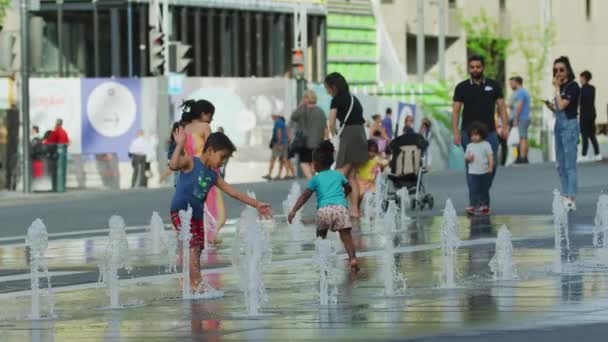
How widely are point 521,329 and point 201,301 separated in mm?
3208

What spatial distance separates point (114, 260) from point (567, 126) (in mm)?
9966

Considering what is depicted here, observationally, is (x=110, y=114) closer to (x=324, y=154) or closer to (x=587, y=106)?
(x=587, y=106)

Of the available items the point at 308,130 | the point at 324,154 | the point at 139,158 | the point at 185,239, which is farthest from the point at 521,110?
the point at 185,239

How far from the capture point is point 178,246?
1908cm

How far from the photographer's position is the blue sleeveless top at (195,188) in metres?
14.8

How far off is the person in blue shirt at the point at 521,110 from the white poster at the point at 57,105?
33.2ft

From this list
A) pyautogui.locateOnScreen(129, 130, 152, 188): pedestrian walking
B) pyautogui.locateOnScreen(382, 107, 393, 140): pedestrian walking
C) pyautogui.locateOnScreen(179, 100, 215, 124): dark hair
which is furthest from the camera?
pyautogui.locateOnScreen(382, 107, 393, 140): pedestrian walking

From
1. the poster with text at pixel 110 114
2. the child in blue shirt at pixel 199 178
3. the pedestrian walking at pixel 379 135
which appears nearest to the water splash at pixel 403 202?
the child in blue shirt at pixel 199 178

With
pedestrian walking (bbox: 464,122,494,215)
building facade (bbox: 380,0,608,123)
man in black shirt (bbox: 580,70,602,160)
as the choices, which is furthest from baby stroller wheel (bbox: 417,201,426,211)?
building facade (bbox: 380,0,608,123)

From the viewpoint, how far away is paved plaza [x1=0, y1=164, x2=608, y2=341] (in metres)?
11.0

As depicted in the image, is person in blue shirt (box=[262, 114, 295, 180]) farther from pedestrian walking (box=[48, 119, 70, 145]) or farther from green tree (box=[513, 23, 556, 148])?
green tree (box=[513, 23, 556, 148])

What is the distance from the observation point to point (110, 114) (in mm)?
45656

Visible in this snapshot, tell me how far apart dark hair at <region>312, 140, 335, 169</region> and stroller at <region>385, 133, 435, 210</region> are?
32.4ft

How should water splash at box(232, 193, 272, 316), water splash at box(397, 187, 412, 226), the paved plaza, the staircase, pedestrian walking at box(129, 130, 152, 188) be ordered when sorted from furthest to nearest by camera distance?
the staircase < pedestrian walking at box(129, 130, 152, 188) < water splash at box(397, 187, 412, 226) < water splash at box(232, 193, 272, 316) < the paved plaza
